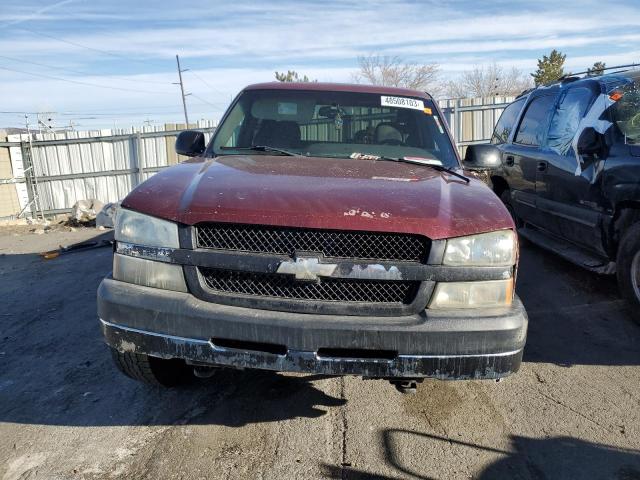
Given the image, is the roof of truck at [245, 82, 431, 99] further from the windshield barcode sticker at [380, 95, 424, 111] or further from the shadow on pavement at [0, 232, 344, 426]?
the shadow on pavement at [0, 232, 344, 426]

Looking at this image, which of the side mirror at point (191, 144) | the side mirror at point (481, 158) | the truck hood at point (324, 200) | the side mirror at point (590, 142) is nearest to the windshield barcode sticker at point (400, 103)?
the side mirror at point (481, 158)

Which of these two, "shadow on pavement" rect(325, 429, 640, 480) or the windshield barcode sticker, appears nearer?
"shadow on pavement" rect(325, 429, 640, 480)

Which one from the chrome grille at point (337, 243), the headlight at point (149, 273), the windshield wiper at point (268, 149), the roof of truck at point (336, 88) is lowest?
the headlight at point (149, 273)

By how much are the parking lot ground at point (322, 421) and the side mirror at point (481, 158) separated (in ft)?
4.55

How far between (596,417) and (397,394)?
43.9 inches

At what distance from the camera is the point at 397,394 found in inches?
130

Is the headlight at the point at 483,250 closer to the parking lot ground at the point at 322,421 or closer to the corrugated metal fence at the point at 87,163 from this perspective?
the parking lot ground at the point at 322,421

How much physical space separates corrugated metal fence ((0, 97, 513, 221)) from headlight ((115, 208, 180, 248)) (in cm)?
1201

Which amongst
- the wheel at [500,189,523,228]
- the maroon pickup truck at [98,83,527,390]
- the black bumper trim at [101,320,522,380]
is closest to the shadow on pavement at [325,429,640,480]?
the maroon pickup truck at [98,83,527,390]

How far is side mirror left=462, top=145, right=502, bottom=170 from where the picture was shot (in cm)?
393

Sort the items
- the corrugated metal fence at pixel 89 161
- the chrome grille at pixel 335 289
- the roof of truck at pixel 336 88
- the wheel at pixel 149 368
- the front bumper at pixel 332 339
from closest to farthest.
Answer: the front bumper at pixel 332 339 < the chrome grille at pixel 335 289 < the wheel at pixel 149 368 < the roof of truck at pixel 336 88 < the corrugated metal fence at pixel 89 161

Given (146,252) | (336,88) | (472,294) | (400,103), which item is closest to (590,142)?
(400,103)

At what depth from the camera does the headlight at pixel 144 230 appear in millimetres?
2523

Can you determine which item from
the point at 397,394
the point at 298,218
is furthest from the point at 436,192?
the point at 397,394
